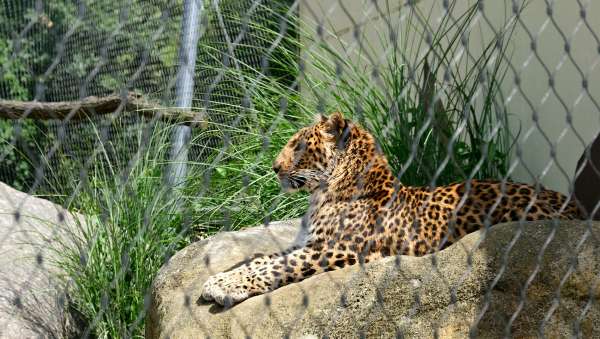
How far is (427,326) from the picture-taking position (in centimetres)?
332

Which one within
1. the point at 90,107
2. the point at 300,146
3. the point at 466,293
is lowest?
the point at 466,293

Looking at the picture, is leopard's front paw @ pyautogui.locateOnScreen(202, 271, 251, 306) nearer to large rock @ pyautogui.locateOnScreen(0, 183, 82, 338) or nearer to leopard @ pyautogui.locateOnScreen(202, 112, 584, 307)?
leopard @ pyautogui.locateOnScreen(202, 112, 584, 307)

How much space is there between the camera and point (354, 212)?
4223 mm

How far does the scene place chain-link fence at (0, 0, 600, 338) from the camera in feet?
10.8

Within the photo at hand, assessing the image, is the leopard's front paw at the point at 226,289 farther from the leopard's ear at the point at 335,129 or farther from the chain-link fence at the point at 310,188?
the leopard's ear at the point at 335,129

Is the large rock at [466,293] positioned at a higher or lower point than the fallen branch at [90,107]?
lower

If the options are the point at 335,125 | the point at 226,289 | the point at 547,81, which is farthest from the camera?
the point at 547,81

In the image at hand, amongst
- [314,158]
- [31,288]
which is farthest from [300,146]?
[31,288]

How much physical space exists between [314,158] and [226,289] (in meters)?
0.84

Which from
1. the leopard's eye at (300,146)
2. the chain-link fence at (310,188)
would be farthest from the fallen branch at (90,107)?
the leopard's eye at (300,146)

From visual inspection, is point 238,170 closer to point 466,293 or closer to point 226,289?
point 226,289

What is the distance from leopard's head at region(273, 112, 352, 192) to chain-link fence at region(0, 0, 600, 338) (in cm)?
1

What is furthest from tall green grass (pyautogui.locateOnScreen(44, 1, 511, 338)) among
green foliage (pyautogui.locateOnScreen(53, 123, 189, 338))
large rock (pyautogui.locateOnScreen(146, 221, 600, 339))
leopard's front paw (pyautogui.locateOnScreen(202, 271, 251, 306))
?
large rock (pyautogui.locateOnScreen(146, 221, 600, 339))

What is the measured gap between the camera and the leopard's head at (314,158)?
14.5 ft
